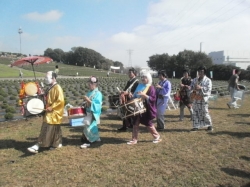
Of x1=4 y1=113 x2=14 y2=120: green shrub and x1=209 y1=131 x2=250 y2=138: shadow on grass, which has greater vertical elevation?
x1=4 y1=113 x2=14 y2=120: green shrub

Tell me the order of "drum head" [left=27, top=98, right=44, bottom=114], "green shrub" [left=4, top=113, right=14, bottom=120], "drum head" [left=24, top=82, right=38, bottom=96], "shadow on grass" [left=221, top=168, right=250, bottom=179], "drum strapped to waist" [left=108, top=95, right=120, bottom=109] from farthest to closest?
"green shrub" [left=4, top=113, right=14, bottom=120]
"drum strapped to waist" [left=108, top=95, right=120, bottom=109]
"drum head" [left=24, top=82, right=38, bottom=96]
"drum head" [left=27, top=98, right=44, bottom=114]
"shadow on grass" [left=221, top=168, right=250, bottom=179]

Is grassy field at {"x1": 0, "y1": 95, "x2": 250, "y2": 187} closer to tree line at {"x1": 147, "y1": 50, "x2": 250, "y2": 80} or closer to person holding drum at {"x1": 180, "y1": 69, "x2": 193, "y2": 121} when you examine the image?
person holding drum at {"x1": 180, "y1": 69, "x2": 193, "y2": 121}

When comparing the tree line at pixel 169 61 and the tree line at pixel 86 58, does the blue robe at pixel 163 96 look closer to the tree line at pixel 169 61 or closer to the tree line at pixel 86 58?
the tree line at pixel 169 61

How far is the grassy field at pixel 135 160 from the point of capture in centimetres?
418

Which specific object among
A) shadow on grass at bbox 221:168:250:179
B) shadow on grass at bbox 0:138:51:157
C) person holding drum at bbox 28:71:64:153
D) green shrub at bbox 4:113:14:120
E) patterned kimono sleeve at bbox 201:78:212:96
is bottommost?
shadow on grass at bbox 221:168:250:179

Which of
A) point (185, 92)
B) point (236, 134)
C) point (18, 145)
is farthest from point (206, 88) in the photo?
point (18, 145)

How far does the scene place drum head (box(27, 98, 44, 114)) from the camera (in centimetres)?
562

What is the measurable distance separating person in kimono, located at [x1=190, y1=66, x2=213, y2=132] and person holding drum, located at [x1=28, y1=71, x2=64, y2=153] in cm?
385

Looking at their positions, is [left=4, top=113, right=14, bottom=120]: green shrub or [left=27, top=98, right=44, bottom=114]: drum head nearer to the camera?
[left=27, top=98, right=44, bottom=114]: drum head

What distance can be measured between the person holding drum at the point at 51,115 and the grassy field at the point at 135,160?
26 centimetres

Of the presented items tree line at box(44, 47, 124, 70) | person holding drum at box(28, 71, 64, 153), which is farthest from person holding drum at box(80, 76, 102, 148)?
tree line at box(44, 47, 124, 70)

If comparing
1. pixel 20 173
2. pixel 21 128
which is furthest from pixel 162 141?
pixel 21 128

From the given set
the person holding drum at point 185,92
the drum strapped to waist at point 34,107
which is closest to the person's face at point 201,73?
the person holding drum at point 185,92

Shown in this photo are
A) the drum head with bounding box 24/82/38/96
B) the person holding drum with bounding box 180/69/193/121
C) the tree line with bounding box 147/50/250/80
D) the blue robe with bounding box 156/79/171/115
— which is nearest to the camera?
the drum head with bounding box 24/82/38/96
